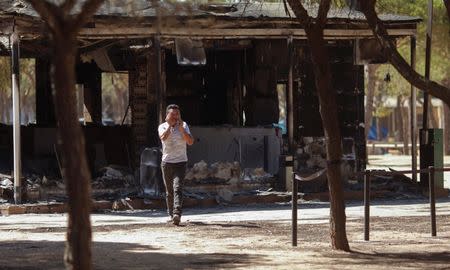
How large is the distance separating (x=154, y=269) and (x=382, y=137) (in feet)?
232

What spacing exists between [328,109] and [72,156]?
4944 millimetres

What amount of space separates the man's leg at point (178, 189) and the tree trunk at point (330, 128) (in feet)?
12.4

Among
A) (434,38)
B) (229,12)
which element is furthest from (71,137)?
(434,38)

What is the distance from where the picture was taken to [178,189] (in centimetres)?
1505

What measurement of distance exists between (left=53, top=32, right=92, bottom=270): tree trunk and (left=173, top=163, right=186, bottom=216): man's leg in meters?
7.54

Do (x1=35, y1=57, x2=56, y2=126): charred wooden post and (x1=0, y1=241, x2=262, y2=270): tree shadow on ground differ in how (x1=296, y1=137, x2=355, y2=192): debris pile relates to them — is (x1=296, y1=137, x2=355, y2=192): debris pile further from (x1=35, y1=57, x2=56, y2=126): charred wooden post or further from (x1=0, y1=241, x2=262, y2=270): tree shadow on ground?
(x1=0, y1=241, x2=262, y2=270): tree shadow on ground

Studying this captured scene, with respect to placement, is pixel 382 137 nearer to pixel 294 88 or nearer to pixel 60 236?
pixel 294 88

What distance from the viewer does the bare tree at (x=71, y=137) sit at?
23.4 ft

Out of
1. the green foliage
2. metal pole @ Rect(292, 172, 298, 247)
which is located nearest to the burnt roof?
metal pole @ Rect(292, 172, 298, 247)

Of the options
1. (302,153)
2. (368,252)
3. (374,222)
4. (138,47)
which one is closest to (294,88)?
(302,153)

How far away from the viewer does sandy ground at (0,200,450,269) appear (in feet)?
35.3

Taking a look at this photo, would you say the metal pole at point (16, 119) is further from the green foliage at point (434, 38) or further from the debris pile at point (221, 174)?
the green foliage at point (434, 38)

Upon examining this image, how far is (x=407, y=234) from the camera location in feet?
45.1

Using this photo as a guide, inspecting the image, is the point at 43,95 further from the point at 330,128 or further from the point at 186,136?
the point at 330,128
